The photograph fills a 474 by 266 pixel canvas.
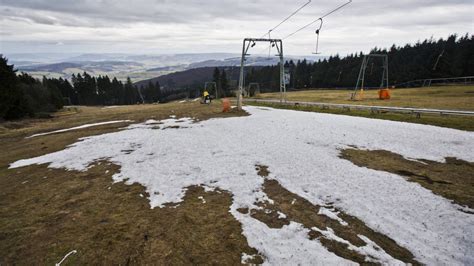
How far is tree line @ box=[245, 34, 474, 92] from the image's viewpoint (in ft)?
338

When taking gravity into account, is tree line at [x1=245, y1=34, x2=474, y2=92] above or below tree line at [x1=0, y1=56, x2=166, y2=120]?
above

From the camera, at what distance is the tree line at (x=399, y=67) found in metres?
103

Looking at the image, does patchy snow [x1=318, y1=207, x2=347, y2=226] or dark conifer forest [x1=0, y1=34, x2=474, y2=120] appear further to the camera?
dark conifer forest [x1=0, y1=34, x2=474, y2=120]

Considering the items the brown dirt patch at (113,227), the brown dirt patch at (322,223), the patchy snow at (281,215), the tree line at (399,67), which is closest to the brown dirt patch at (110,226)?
the brown dirt patch at (113,227)

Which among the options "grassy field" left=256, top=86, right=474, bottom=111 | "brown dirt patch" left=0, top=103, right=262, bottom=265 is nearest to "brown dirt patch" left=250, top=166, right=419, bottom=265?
"brown dirt patch" left=0, top=103, right=262, bottom=265

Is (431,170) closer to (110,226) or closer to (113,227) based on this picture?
(113,227)

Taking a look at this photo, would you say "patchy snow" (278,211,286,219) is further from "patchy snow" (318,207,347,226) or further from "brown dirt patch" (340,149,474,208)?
"brown dirt patch" (340,149,474,208)

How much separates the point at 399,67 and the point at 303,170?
132 metres

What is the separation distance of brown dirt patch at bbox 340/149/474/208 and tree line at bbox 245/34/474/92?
237 ft

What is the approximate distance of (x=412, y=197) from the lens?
11047mm

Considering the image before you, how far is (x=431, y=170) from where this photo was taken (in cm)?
1412

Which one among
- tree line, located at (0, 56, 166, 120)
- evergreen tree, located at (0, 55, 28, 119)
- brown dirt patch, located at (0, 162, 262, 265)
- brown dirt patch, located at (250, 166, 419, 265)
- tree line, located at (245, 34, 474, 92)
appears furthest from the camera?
tree line, located at (245, 34, 474, 92)

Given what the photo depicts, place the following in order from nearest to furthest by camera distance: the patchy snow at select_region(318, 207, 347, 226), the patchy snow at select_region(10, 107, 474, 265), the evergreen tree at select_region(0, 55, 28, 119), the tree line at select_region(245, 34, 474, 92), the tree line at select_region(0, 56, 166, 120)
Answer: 1. the patchy snow at select_region(10, 107, 474, 265)
2. the patchy snow at select_region(318, 207, 347, 226)
3. the evergreen tree at select_region(0, 55, 28, 119)
4. the tree line at select_region(0, 56, 166, 120)
5. the tree line at select_region(245, 34, 474, 92)

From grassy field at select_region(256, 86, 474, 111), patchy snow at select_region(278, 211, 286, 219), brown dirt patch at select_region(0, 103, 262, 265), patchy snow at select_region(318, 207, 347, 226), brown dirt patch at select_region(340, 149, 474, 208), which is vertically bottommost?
brown dirt patch at select_region(0, 103, 262, 265)
